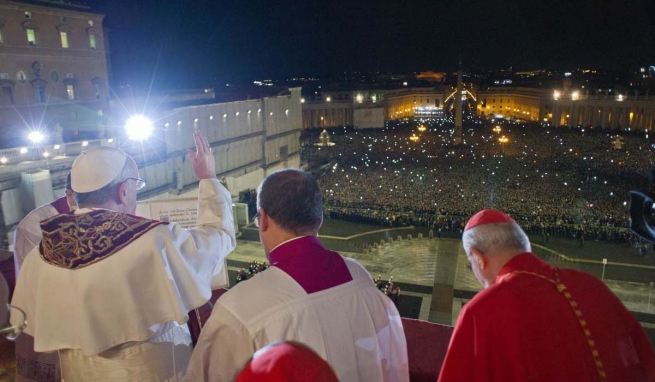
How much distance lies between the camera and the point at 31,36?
22469mm

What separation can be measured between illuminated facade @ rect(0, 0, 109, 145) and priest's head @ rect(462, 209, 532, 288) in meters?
21.8

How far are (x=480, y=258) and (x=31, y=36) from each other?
86.2ft

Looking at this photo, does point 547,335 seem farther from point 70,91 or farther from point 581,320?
point 70,91

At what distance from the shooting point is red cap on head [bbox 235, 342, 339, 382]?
58.2 inches

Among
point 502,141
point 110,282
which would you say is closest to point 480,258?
point 110,282

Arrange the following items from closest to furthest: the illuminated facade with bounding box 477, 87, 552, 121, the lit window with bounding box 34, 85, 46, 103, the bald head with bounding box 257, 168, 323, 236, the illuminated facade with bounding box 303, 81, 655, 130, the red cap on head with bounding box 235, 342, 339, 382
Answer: the red cap on head with bounding box 235, 342, 339, 382
the bald head with bounding box 257, 168, 323, 236
the lit window with bounding box 34, 85, 46, 103
the illuminated facade with bounding box 303, 81, 655, 130
the illuminated facade with bounding box 477, 87, 552, 121

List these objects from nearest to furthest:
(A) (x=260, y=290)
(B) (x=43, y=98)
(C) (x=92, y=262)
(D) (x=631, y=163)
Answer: (A) (x=260, y=290) < (C) (x=92, y=262) < (B) (x=43, y=98) < (D) (x=631, y=163)

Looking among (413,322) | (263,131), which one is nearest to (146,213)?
(413,322)

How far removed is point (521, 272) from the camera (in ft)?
7.25

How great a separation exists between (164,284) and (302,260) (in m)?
0.85

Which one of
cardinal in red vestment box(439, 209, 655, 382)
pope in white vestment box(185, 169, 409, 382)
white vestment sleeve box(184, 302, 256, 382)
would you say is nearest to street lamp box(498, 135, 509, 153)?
cardinal in red vestment box(439, 209, 655, 382)

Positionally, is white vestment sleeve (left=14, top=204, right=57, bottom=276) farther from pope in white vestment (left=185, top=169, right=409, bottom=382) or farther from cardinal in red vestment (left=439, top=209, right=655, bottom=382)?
cardinal in red vestment (left=439, top=209, right=655, bottom=382)

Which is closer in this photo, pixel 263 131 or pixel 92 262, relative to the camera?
pixel 92 262

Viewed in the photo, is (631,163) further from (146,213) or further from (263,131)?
(146,213)
